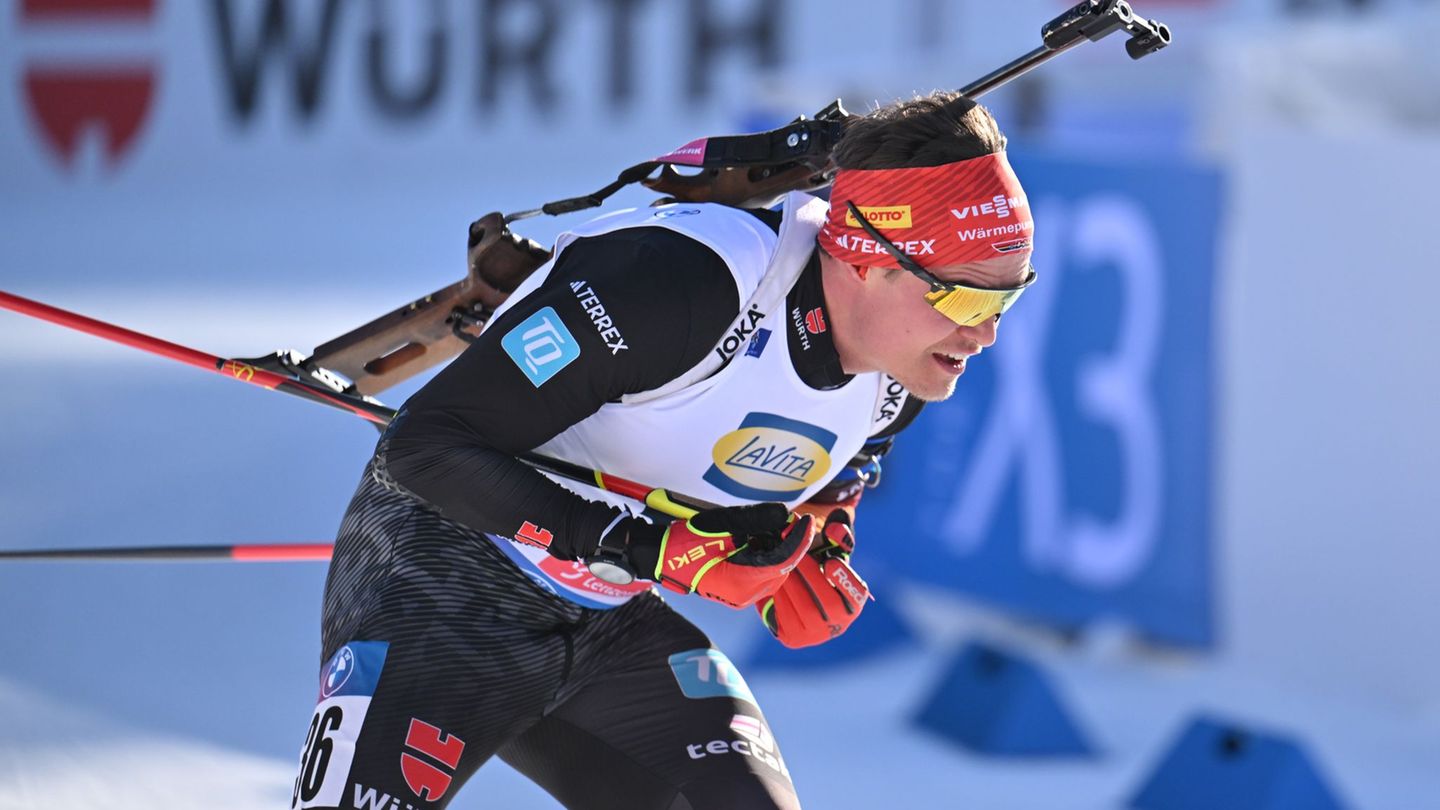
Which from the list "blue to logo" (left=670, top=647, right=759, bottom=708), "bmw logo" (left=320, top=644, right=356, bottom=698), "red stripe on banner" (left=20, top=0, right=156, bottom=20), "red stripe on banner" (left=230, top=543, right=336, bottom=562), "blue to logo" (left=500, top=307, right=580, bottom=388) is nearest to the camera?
"blue to logo" (left=500, top=307, right=580, bottom=388)

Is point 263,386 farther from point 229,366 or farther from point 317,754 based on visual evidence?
point 317,754

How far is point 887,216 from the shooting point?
2.62m

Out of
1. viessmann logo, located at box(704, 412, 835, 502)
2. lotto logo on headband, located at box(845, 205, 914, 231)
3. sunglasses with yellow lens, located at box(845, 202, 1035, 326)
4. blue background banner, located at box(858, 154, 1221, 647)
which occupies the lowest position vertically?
blue background banner, located at box(858, 154, 1221, 647)

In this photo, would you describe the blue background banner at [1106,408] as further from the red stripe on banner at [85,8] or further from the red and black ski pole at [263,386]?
the red stripe on banner at [85,8]

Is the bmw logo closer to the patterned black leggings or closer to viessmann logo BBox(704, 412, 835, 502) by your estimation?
the patterned black leggings

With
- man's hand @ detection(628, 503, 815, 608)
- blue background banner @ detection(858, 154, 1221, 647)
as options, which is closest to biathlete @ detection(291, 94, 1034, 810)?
man's hand @ detection(628, 503, 815, 608)

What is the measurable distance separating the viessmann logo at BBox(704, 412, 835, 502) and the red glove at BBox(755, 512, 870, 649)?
0.13m

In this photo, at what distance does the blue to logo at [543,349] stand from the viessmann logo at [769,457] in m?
0.38

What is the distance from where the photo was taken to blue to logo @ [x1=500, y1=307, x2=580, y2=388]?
96.5 inches

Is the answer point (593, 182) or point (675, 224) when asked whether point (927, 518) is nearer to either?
point (675, 224)

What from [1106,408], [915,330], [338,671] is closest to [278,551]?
[338,671]

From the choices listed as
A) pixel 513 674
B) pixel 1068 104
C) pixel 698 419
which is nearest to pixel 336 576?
pixel 513 674

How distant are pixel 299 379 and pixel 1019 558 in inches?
135

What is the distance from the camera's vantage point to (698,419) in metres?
2.70
